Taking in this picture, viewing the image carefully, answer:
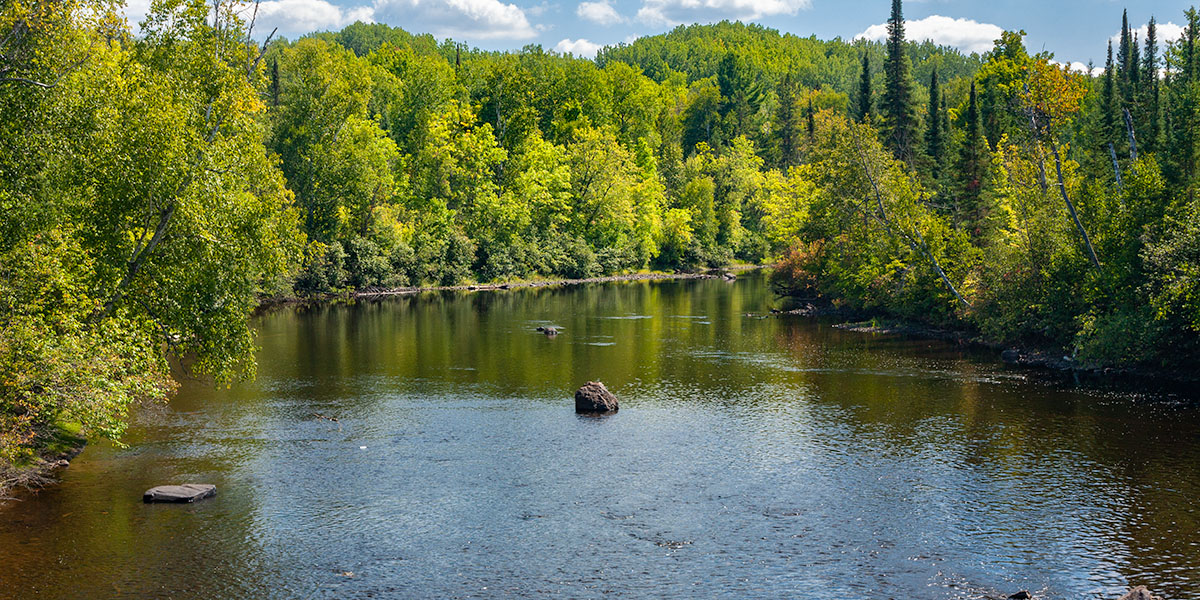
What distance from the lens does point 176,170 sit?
32656 millimetres

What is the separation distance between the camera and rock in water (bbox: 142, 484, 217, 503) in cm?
2891

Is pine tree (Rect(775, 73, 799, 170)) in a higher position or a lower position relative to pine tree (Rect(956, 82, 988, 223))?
higher

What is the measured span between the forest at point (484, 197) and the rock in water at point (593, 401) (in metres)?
13.8

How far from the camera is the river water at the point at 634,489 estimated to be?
23938 millimetres

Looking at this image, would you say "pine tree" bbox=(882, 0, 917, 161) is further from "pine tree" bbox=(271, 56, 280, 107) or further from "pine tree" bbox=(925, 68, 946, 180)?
"pine tree" bbox=(271, 56, 280, 107)

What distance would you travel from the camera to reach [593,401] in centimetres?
4197

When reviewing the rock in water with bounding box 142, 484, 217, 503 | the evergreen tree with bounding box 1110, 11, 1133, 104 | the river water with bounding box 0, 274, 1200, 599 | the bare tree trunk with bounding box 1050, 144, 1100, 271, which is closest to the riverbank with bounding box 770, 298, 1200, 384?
the river water with bounding box 0, 274, 1200, 599

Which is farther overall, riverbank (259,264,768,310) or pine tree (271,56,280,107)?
pine tree (271,56,280,107)

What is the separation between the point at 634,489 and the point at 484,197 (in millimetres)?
79455

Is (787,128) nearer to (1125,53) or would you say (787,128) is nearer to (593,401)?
(1125,53)

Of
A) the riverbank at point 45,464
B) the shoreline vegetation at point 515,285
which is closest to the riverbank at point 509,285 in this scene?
the shoreline vegetation at point 515,285

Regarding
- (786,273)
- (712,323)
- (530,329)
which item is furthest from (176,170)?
(786,273)

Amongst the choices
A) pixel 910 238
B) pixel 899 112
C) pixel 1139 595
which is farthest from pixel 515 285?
pixel 1139 595

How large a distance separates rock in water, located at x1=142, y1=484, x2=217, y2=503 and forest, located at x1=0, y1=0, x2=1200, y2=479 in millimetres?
2609
